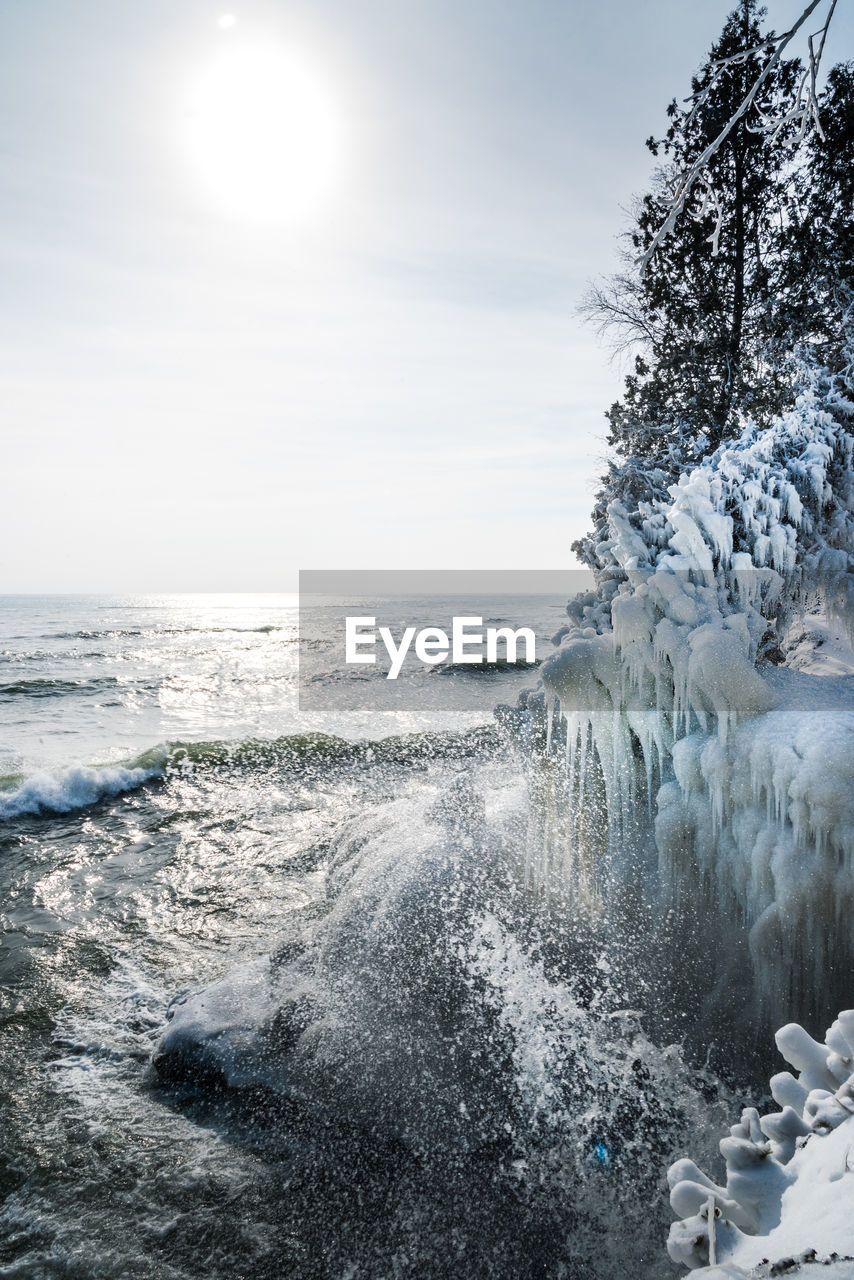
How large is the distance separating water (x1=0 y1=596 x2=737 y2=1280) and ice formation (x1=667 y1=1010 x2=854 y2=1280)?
5.98 feet

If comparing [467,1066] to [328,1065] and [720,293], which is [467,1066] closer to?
[328,1065]

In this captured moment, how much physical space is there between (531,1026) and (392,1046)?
1.05 metres

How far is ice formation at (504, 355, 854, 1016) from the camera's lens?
3.88m

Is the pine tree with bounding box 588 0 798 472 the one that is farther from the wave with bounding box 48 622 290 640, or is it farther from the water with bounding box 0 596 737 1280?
the wave with bounding box 48 622 290 640

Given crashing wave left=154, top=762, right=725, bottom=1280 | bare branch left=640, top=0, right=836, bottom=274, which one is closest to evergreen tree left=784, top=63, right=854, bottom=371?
bare branch left=640, top=0, right=836, bottom=274

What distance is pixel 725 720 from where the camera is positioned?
14.4ft

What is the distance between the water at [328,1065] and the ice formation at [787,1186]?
71.7 inches

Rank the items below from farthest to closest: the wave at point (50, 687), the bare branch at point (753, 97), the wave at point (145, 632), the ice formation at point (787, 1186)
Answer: the wave at point (145, 632) < the wave at point (50, 687) < the bare branch at point (753, 97) < the ice formation at point (787, 1186)

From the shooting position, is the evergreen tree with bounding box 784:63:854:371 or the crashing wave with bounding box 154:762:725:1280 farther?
the evergreen tree with bounding box 784:63:854:371

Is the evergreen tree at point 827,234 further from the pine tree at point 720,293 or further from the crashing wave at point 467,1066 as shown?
the crashing wave at point 467,1066

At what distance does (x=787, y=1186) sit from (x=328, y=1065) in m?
3.37

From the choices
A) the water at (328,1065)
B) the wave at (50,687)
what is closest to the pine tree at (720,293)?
the water at (328,1065)

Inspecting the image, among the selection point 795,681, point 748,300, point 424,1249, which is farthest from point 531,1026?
point 748,300

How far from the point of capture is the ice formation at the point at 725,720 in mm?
3881
